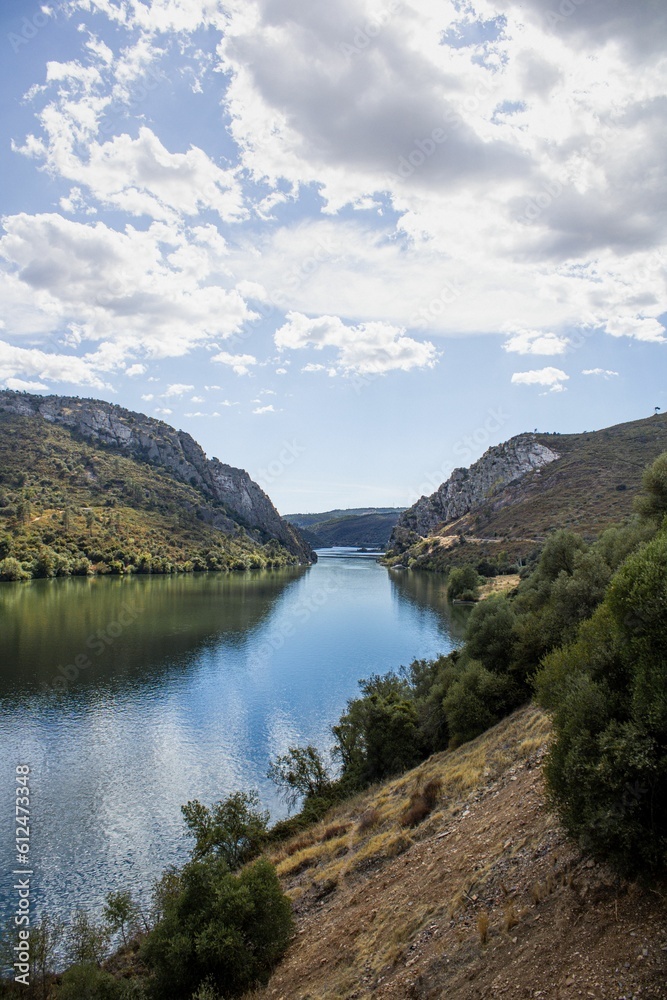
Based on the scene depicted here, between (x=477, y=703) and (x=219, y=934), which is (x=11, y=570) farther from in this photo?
(x=219, y=934)

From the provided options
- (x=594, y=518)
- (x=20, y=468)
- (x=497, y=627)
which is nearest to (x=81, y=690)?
(x=497, y=627)

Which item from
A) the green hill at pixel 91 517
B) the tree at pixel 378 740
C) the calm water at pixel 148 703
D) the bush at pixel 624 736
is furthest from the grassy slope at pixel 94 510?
the bush at pixel 624 736

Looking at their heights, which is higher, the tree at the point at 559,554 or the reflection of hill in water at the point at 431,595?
the tree at the point at 559,554

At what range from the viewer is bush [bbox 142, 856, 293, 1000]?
44.1 ft

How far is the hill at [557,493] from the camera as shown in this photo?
416 ft

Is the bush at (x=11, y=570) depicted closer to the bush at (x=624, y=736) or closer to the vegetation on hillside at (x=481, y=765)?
the vegetation on hillside at (x=481, y=765)

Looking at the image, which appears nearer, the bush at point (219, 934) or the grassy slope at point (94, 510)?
the bush at point (219, 934)

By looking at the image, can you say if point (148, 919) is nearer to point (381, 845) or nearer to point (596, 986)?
point (381, 845)

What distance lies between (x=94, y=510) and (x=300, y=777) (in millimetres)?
129677

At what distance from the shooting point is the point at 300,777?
94.2 ft

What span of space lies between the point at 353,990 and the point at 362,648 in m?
52.4

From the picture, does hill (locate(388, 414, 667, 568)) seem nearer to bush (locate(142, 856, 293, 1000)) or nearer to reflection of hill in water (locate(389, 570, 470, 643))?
reflection of hill in water (locate(389, 570, 470, 643))

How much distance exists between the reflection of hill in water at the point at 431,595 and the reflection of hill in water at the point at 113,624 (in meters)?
25.5

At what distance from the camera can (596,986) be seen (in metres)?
7.02
